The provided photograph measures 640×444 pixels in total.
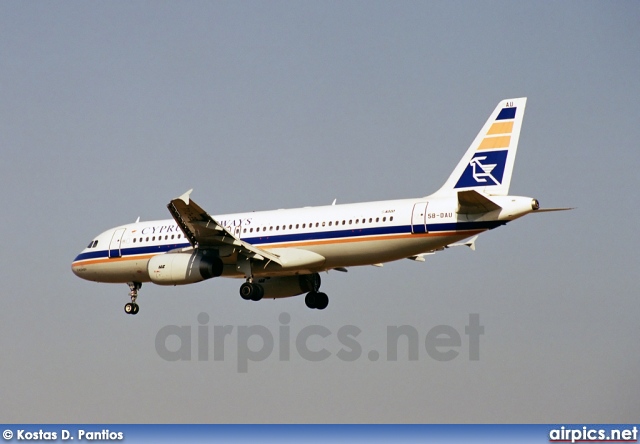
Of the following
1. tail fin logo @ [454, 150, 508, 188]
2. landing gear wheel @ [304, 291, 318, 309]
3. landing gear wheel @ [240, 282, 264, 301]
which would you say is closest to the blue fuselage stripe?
landing gear wheel @ [240, 282, 264, 301]

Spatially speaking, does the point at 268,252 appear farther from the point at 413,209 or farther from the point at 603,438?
the point at 603,438

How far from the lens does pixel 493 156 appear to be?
48.5 m

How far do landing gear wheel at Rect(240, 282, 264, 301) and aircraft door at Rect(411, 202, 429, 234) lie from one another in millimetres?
6882

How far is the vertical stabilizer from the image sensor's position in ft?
158

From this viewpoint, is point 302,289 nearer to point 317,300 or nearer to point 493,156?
point 317,300

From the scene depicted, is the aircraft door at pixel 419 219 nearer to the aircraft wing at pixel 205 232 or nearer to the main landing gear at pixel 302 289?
the aircraft wing at pixel 205 232

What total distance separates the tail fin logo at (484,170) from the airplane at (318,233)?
4 cm

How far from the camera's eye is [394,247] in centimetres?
4859

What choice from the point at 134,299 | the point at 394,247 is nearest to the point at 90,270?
the point at 134,299

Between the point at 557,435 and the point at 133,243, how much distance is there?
21637 millimetres

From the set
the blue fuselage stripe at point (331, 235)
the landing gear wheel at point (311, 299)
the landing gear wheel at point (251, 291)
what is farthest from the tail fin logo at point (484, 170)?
the landing gear wheel at point (311, 299)

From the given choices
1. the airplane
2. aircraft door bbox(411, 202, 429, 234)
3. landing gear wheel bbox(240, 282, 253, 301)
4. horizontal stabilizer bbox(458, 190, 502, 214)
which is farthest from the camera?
landing gear wheel bbox(240, 282, 253, 301)

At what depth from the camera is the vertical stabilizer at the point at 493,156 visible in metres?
48.1

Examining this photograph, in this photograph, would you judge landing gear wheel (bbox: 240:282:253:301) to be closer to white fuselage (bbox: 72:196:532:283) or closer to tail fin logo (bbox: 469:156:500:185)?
white fuselage (bbox: 72:196:532:283)
